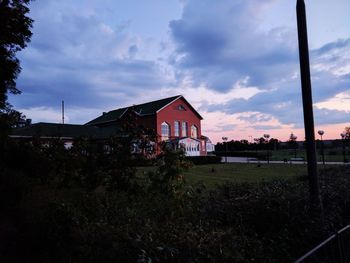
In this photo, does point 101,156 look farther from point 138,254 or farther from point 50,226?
point 138,254

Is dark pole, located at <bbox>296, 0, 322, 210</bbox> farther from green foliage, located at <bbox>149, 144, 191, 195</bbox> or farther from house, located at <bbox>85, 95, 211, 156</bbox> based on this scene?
house, located at <bbox>85, 95, 211, 156</bbox>

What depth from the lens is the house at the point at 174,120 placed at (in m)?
49.5

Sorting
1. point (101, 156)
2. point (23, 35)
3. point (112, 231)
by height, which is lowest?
point (112, 231)

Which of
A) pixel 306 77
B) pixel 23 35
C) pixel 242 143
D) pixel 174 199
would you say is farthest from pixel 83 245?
pixel 242 143

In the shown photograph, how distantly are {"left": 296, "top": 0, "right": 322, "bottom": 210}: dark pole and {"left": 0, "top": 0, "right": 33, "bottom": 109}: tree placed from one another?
9194 mm

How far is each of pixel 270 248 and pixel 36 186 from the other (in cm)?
589

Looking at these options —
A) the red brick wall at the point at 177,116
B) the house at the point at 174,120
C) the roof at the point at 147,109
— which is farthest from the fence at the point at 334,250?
the red brick wall at the point at 177,116

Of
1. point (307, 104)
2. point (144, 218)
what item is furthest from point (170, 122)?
point (144, 218)

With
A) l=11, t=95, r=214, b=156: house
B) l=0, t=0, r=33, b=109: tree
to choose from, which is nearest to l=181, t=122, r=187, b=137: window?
l=11, t=95, r=214, b=156: house

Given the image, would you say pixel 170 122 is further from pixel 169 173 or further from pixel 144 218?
pixel 144 218

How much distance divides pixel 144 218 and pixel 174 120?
155 feet

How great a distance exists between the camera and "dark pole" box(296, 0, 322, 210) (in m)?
5.11

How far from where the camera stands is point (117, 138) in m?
7.63

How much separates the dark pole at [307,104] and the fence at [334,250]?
1009 millimetres
